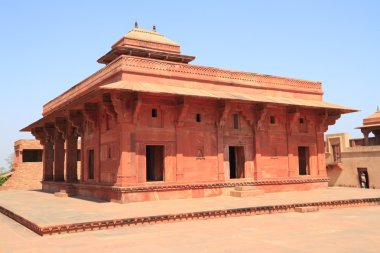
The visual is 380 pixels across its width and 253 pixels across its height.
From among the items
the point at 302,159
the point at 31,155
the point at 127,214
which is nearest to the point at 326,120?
the point at 302,159

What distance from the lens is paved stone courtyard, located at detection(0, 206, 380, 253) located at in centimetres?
711

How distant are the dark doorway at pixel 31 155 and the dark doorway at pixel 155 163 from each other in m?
25.2

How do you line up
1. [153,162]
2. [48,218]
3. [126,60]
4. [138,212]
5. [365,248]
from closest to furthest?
[365,248]
[48,218]
[138,212]
[126,60]
[153,162]

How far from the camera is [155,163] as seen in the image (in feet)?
56.2

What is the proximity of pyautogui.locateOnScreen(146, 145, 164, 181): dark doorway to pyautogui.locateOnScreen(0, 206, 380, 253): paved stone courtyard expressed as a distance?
6617 millimetres

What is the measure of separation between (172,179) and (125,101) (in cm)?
365

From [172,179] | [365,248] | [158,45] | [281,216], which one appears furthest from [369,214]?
[158,45]

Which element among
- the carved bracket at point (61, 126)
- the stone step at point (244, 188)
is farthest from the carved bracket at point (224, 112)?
the carved bracket at point (61, 126)

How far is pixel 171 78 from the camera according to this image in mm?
15945

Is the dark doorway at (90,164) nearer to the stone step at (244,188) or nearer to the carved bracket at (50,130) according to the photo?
the carved bracket at (50,130)

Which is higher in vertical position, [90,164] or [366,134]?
[366,134]

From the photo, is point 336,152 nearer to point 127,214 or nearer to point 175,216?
point 175,216

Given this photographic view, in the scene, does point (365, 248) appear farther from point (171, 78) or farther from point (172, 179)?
point (171, 78)

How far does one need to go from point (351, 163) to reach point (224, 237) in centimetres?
2046
